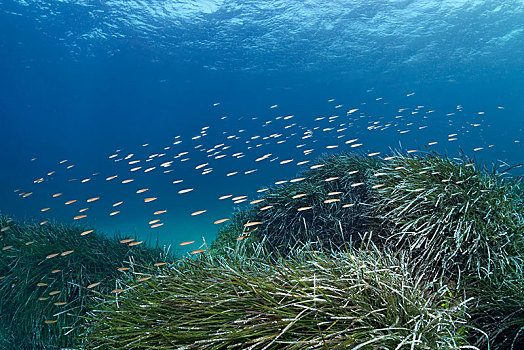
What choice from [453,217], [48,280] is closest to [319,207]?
[453,217]

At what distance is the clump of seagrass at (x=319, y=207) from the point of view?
5.53 meters

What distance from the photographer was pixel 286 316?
2012 mm

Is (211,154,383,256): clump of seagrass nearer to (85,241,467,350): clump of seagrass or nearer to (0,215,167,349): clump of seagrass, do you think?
(0,215,167,349): clump of seagrass

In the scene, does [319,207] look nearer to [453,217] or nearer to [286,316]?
[453,217]

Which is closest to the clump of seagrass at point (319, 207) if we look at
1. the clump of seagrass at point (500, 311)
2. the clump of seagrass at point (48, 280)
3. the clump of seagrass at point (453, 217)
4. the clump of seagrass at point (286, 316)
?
the clump of seagrass at point (453, 217)

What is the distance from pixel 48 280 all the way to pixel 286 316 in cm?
449

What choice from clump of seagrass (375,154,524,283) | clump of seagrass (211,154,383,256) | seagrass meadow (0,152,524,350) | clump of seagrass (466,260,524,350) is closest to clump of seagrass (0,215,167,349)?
seagrass meadow (0,152,524,350)

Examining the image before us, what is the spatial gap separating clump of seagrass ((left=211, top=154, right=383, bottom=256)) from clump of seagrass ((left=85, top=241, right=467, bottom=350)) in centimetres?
291

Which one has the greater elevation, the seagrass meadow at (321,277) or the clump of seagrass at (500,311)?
the seagrass meadow at (321,277)

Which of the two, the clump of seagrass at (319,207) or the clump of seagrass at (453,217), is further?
the clump of seagrass at (319,207)

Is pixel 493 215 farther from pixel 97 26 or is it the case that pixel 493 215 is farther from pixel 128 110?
pixel 128 110

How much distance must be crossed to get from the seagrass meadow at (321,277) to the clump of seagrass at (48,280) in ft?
0.07

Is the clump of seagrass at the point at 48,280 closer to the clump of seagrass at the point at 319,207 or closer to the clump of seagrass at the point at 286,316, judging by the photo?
the clump of seagrass at the point at 319,207

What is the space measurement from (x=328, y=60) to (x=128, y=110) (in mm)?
38562
